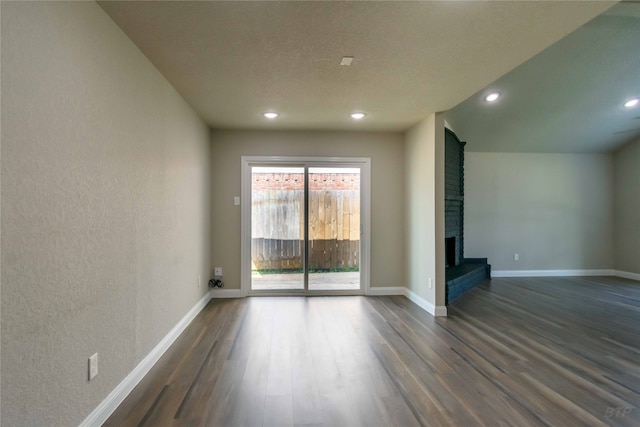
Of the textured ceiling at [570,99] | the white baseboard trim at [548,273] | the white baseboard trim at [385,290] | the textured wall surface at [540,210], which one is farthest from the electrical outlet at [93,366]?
the white baseboard trim at [548,273]

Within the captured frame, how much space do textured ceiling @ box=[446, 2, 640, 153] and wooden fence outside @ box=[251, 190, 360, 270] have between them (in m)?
2.20

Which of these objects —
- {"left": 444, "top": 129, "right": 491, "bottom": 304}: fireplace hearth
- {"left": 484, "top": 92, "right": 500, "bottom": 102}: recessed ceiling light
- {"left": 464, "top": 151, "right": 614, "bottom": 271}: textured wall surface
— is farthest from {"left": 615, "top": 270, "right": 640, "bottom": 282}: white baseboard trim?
{"left": 484, "top": 92, "right": 500, "bottom": 102}: recessed ceiling light

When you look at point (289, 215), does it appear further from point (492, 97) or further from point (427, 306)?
point (492, 97)

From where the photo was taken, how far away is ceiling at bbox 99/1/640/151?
1790mm

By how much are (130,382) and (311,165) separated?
10.7 feet

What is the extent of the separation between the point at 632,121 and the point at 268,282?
21.2 ft

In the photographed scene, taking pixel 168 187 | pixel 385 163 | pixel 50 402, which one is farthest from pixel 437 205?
pixel 50 402

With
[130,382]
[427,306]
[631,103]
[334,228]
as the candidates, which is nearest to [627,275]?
[631,103]

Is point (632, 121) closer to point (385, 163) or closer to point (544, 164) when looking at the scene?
point (544, 164)

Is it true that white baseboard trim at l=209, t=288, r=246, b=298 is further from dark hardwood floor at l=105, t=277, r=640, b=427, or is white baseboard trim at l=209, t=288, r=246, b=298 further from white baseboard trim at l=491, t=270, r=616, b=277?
white baseboard trim at l=491, t=270, r=616, b=277

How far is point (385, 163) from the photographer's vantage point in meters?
4.61

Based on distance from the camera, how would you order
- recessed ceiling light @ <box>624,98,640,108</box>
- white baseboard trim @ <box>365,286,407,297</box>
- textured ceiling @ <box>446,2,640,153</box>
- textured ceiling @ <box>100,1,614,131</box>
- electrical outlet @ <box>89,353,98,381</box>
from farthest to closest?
recessed ceiling light @ <box>624,98,640,108</box> → white baseboard trim @ <box>365,286,407,297</box> → textured ceiling @ <box>446,2,640,153</box> → textured ceiling @ <box>100,1,614,131</box> → electrical outlet @ <box>89,353,98,381</box>

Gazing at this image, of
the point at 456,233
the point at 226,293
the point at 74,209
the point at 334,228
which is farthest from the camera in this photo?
the point at 456,233

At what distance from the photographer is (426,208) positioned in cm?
388
